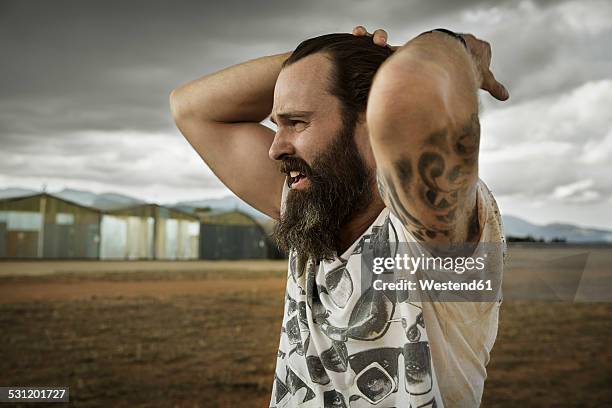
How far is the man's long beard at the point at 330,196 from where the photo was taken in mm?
1452

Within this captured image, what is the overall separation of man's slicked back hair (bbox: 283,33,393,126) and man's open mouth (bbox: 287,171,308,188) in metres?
0.17

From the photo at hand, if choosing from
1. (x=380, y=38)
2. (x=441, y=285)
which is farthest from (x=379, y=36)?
(x=441, y=285)

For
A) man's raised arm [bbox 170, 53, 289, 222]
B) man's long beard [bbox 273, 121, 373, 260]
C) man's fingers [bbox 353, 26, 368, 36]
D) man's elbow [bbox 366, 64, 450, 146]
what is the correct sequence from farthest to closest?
man's raised arm [bbox 170, 53, 289, 222] < man's fingers [bbox 353, 26, 368, 36] < man's long beard [bbox 273, 121, 373, 260] < man's elbow [bbox 366, 64, 450, 146]

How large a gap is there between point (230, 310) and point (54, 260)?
7353 mm

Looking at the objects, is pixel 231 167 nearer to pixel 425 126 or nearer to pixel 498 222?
pixel 498 222

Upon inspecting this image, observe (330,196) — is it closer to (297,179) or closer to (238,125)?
(297,179)

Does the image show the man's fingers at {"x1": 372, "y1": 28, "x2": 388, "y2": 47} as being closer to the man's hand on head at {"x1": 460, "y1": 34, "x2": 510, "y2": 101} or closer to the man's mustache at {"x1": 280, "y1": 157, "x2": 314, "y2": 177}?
the man's mustache at {"x1": 280, "y1": 157, "x2": 314, "y2": 177}

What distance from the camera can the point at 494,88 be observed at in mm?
1049

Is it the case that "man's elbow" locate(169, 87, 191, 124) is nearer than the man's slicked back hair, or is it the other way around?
the man's slicked back hair

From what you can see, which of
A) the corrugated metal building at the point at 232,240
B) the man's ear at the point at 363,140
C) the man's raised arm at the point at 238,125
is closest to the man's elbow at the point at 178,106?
the man's raised arm at the point at 238,125

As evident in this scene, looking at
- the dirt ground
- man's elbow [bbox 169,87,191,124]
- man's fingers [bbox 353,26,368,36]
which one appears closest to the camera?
man's fingers [bbox 353,26,368,36]

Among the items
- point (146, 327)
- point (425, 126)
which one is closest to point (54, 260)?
point (146, 327)

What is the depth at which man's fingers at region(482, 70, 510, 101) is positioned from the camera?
3.37ft

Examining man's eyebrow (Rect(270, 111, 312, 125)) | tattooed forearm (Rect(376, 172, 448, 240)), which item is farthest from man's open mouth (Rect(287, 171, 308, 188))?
tattooed forearm (Rect(376, 172, 448, 240))
